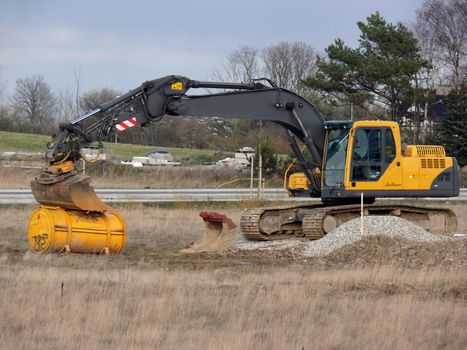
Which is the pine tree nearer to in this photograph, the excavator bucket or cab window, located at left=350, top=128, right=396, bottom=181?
cab window, located at left=350, top=128, right=396, bottom=181

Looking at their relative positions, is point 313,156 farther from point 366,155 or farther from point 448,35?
point 448,35

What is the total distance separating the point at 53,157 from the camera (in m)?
15.4

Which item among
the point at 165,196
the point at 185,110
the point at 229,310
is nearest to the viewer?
the point at 229,310

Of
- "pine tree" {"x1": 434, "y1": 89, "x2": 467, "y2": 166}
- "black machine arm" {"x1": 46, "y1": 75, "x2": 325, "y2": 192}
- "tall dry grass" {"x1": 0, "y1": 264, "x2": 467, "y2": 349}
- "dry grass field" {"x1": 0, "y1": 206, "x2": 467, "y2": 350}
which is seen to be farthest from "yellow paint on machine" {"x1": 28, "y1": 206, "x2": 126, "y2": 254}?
"pine tree" {"x1": 434, "y1": 89, "x2": 467, "y2": 166}

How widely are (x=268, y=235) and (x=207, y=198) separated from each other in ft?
40.3

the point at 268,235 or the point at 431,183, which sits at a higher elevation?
the point at 431,183

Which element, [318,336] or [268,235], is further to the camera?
[268,235]

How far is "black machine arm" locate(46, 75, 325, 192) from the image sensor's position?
15.6 metres

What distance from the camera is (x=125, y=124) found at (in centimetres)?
1653

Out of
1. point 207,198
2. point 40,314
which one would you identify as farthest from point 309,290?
point 207,198

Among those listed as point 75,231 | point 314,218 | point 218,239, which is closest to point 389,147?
point 314,218

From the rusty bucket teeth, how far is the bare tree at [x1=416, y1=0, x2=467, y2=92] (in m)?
46.0

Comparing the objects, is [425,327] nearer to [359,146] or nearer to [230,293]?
[230,293]

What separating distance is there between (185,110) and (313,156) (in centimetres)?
322
